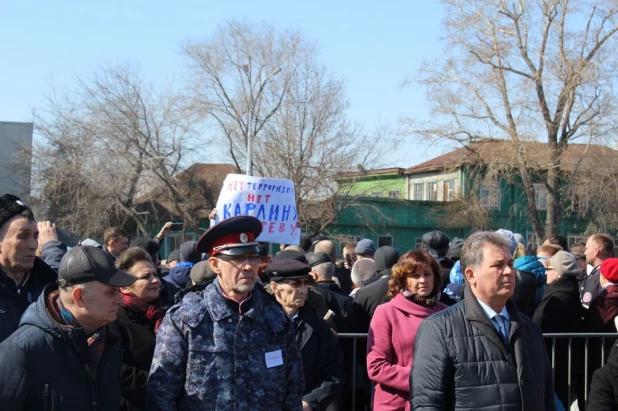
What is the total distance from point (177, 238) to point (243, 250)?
42017 millimetres

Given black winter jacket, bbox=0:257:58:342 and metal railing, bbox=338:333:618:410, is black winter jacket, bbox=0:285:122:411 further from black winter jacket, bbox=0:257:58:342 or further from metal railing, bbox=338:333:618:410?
metal railing, bbox=338:333:618:410

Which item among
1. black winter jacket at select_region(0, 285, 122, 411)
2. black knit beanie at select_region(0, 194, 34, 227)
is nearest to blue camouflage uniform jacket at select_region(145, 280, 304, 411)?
black winter jacket at select_region(0, 285, 122, 411)

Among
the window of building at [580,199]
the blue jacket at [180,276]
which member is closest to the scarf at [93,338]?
the blue jacket at [180,276]

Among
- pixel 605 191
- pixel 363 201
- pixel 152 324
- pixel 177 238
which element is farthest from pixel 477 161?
pixel 152 324

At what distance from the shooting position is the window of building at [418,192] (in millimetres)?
53938

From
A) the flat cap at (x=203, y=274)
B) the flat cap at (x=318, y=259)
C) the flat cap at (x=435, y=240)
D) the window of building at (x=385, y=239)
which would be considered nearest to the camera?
the flat cap at (x=203, y=274)

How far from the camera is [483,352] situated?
13.1ft

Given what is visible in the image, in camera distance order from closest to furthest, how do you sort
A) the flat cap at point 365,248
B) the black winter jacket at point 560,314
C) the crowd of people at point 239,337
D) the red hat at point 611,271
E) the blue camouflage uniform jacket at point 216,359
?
the crowd of people at point 239,337 < the blue camouflage uniform jacket at point 216,359 < the red hat at point 611,271 < the black winter jacket at point 560,314 < the flat cap at point 365,248

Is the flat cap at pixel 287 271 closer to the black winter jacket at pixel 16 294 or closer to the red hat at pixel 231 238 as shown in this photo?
the red hat at pixel 231 238

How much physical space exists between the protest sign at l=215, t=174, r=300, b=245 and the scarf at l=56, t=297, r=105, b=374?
19.3 feet

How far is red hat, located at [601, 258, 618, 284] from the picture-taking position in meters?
6.62

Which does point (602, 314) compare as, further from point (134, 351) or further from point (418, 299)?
point (134, 351)

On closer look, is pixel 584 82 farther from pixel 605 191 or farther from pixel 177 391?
pixel 177 391

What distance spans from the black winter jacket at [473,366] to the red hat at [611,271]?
2.83 meters
